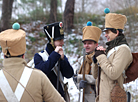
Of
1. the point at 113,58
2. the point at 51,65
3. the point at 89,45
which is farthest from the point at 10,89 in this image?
the point at 89,45

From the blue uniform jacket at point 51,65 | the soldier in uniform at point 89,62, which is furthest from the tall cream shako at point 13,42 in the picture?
the soldier in uniform at point 89,62

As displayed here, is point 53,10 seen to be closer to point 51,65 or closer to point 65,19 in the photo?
point 65,19

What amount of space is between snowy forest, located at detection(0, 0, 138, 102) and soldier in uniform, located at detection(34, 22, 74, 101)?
4.32 m

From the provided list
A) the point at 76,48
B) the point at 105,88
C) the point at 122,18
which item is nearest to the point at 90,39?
the point at 122,18

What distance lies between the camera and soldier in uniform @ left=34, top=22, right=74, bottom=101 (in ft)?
8.34

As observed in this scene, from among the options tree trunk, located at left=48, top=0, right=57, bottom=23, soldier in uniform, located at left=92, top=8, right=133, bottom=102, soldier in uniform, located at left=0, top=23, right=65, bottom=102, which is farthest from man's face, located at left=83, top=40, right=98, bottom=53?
tree trunk, located at left=48, top=0, right=57, bottom=23

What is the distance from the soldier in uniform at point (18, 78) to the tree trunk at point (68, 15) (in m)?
9.87

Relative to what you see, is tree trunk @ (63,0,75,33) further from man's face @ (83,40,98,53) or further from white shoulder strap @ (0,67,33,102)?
white shoulder strap @ (0,67,33,102)

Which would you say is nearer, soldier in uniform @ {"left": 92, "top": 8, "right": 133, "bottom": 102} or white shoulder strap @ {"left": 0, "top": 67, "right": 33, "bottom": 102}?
white shoulder strap @ {"left": 0, "top": 67, "right": 33, "bottom": 102}

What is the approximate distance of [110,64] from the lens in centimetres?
265

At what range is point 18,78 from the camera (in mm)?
1709

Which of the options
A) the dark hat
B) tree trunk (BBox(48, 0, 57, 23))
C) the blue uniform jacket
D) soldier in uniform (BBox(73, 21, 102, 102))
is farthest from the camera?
tree trunk (BBox(48, 0, 57, 23))

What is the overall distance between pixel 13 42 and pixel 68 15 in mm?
10211

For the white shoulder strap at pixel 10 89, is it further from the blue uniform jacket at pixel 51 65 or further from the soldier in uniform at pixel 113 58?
the soldier in uniform at pixel 113 58
